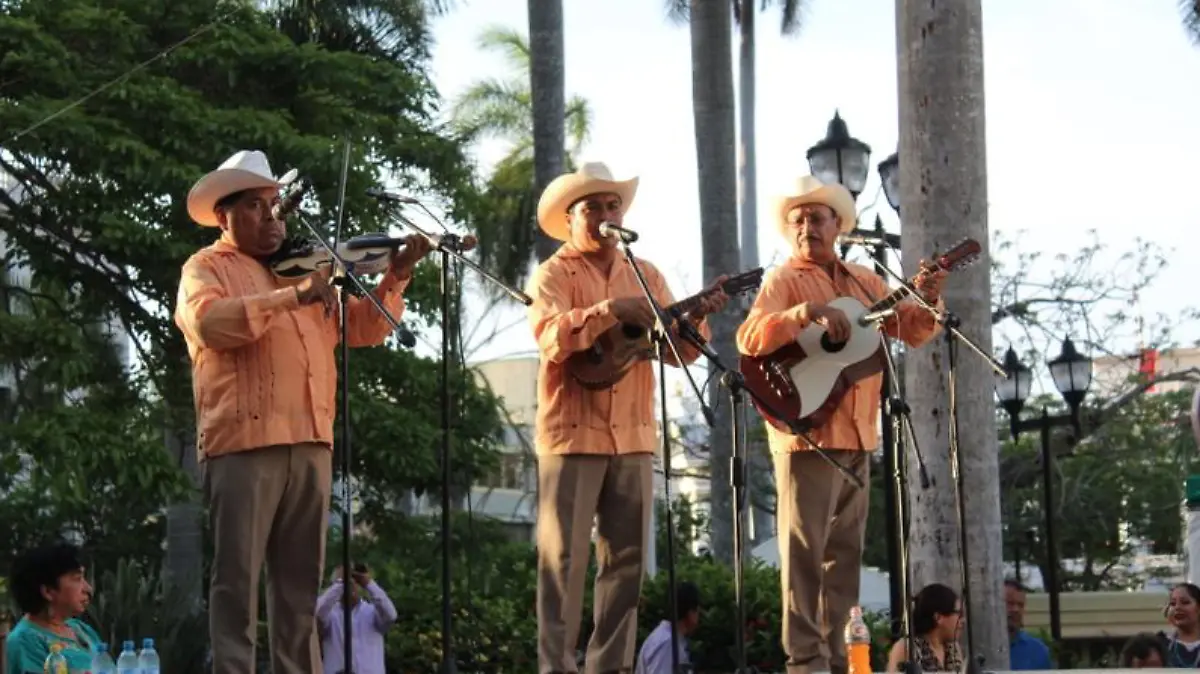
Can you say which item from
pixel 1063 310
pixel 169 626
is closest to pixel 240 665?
pixel 169 626

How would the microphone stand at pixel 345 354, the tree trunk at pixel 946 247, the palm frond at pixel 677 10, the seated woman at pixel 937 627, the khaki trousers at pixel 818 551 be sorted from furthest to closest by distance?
1. the palm frond at pixel 677 10
2. the tree trunk at pixel 946 247
3. the seated woman at pixel 937 627
4. the khaki trousers at pixel 818 551
5. the microphone stand at pixel 345 354

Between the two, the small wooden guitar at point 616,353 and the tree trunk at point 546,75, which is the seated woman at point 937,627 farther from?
the tree trunk at point 546,75

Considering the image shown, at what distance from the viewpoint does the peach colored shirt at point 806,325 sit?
8.34m

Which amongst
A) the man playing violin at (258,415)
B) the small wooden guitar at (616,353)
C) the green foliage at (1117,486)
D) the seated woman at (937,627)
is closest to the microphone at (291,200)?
the man playing violin at (258,415)

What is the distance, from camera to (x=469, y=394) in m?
20.5

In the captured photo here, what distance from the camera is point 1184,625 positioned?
420 inches

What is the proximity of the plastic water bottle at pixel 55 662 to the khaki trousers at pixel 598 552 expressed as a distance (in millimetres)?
1703

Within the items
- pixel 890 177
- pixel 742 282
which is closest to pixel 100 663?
pixel 742 282

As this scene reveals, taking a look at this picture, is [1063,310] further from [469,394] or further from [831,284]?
[831,284]

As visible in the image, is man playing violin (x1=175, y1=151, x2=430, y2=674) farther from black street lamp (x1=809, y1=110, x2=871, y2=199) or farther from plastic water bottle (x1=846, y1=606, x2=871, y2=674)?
black street lamp (x1=809, y1=110, x2=871, y2=199)

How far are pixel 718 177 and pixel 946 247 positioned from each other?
31.5 ft

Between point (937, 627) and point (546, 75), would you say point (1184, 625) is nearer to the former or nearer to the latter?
point (937, 627)

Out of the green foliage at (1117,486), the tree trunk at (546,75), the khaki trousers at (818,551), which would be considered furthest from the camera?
the green foliage at (1117,486)

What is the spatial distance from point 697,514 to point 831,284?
28.0 meters
